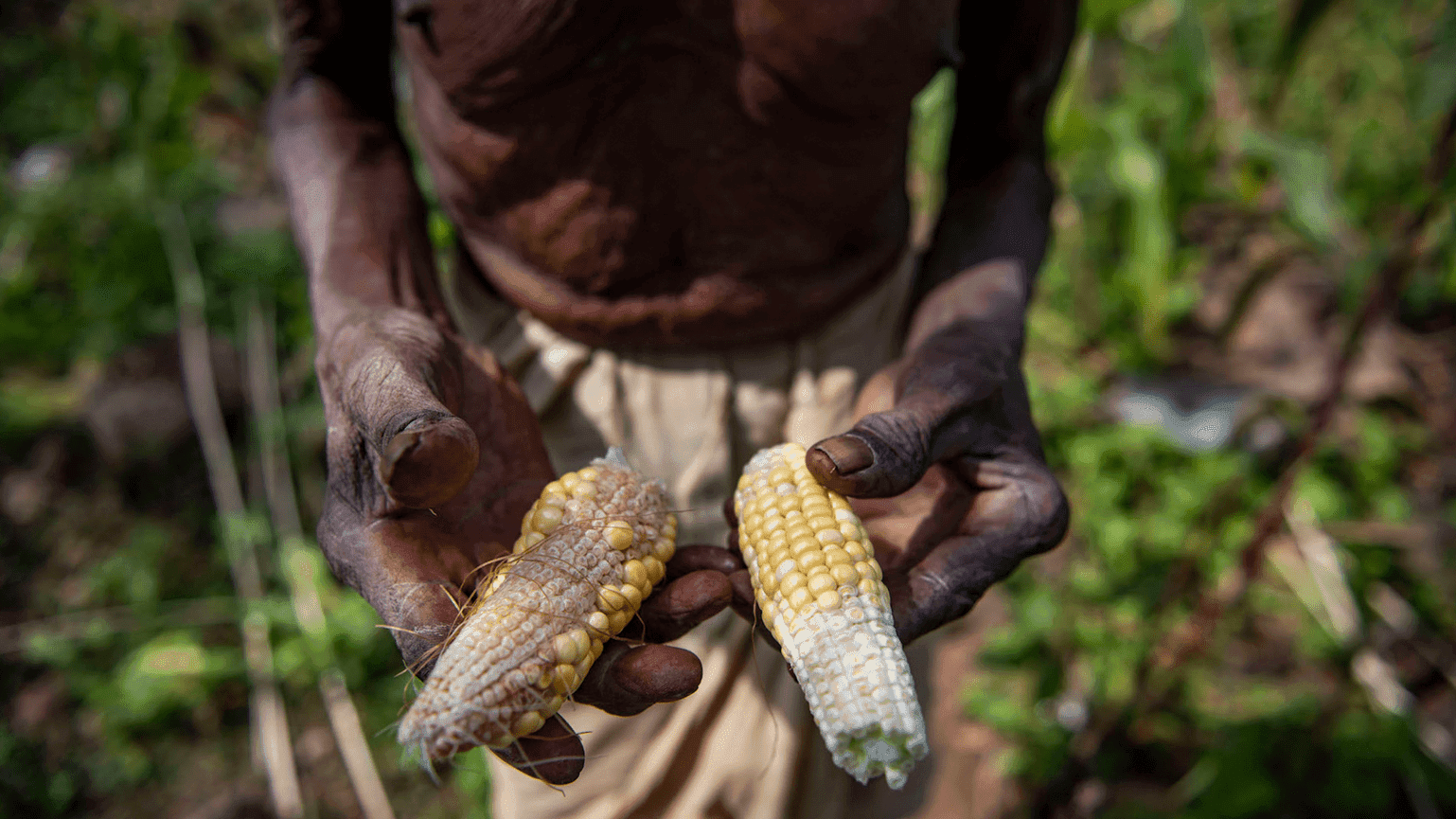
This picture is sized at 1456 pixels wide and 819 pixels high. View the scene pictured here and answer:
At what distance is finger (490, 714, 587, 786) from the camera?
3.85 feet

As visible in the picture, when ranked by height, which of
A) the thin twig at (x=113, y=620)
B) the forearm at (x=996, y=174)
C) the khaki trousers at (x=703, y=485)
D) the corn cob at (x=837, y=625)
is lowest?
the thin twig at (x=113, y=620)

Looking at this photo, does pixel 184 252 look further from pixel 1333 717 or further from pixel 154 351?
pixel 1333 717

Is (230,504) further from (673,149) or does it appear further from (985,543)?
(985,543)

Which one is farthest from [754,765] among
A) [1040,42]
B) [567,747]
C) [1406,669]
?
[1406,669]

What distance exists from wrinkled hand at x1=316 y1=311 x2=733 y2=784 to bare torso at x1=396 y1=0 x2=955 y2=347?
0.27 metres

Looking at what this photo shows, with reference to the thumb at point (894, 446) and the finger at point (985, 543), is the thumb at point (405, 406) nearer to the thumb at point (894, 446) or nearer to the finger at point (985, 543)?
the thumb at point (894, 446)

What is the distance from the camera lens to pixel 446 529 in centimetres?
138

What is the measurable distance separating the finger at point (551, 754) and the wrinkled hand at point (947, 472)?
0.35 meters

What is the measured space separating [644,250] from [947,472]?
0.70m

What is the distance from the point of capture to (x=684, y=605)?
130cm

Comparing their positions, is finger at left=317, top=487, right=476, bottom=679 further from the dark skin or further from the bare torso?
the bare torso

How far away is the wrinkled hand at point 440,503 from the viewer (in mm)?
1162

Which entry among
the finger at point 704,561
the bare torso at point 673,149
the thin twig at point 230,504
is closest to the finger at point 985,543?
the finger at point 704,561

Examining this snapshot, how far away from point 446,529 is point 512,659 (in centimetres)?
32
